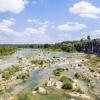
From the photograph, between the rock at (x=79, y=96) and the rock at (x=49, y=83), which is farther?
the rock at (x=49, y=83)

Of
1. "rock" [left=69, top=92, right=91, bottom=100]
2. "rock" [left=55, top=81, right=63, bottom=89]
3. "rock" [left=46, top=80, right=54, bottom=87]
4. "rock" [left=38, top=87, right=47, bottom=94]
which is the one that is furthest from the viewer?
"rock" [left=46, top=80, right=54, bottom=87]

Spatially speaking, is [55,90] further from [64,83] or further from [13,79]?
[13,79]

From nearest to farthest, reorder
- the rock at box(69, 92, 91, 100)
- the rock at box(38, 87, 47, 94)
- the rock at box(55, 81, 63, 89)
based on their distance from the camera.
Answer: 1. the rock at box(69, 92, 91, 100)
2. the rock at box(38, 87, 47, 94)
3. the rock at box(55, 81, 63, 89)

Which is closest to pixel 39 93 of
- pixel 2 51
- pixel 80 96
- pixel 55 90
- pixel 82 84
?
pixel 55 90

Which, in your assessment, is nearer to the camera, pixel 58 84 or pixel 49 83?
pixel 58 84

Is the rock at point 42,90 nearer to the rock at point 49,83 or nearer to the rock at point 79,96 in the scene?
the rock at point 49,83

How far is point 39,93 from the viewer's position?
2222 inches

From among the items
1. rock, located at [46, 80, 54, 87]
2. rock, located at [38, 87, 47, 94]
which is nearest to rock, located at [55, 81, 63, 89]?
rock, located at [46, 80, 54, 87]

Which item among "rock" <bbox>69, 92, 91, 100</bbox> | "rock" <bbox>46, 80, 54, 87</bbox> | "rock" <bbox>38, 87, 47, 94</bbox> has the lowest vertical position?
"rock" <bbox>69, 92, 91, 100</bbox>

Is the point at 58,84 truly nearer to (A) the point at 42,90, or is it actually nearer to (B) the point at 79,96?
(A) the point at 42,90

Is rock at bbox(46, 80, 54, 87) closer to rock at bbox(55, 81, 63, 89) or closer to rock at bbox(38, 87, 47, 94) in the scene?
rock at bbox(55, 81, 63, 89)

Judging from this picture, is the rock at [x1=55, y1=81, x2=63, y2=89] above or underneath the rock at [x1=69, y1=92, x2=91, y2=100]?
above

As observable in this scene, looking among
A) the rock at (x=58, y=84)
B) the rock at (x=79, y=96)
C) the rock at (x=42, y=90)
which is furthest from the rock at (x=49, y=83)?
the rock at (x=79, y=96)

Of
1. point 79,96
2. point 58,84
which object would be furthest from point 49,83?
point 79,96
